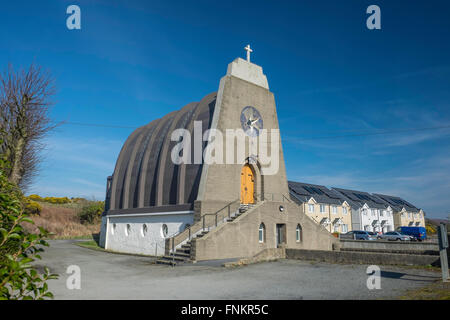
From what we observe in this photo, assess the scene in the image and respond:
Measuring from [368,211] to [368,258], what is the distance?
158 feet

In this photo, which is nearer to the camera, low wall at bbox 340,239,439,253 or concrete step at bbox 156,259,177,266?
concrete step at bbox 156,259,177,266

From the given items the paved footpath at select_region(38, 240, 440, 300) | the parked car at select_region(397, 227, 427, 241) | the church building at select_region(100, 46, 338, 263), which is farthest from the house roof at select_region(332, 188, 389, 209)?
the paved footpath at select_region(38, 240, 440, 300)

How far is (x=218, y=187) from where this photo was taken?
67.2 feet

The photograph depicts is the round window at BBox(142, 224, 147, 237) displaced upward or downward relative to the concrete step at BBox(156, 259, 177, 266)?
upward

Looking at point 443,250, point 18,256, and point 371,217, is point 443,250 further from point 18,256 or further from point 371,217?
point 371,217

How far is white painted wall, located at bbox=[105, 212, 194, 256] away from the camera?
70.4ft

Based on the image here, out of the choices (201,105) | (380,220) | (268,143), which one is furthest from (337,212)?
(201,105)

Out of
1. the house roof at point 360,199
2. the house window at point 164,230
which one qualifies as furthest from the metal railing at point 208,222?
the house roof at point 360,199

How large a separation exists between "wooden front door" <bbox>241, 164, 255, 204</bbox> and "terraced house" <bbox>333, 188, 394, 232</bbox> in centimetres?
3923

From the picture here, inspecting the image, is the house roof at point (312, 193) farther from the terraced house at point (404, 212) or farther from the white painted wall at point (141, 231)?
the white painted wall at point (141, 231)

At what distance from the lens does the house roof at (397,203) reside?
6584 centimetres

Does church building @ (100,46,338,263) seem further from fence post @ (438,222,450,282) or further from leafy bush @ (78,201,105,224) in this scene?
leafy bush @ (78,201,105,224)
